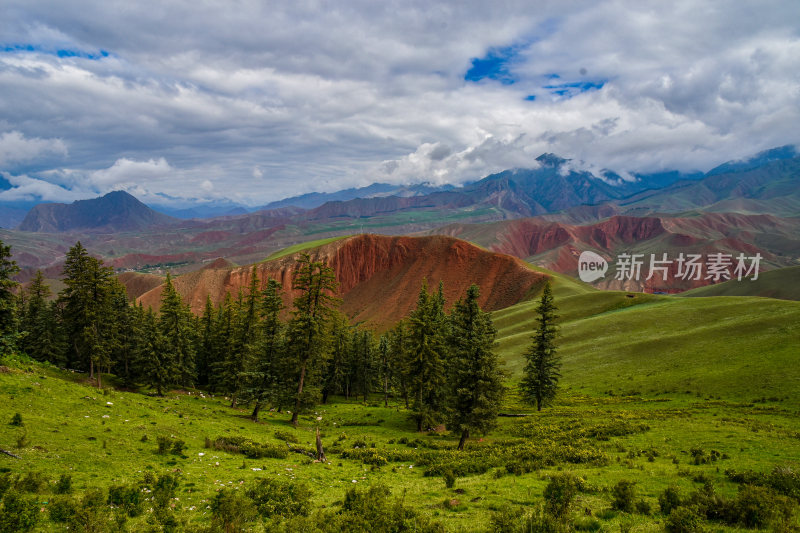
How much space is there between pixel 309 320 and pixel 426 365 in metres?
12.3

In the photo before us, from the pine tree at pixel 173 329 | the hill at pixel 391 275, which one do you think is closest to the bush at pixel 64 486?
the pine tree at pixel 173 329

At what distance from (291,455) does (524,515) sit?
16559 mm

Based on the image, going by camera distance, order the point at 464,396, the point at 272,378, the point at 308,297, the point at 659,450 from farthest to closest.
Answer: the point at 272,378, the point at 308,297, the point at 464,396, the point at 659,450

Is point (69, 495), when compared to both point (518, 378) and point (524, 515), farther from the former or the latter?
point (518, 378)

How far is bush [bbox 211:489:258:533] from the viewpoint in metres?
11.8

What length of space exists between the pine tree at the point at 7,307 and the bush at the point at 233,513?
1816cm

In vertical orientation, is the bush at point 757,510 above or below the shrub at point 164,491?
above

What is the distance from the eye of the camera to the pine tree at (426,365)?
37.1 metres

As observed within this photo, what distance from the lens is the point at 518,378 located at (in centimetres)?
6116

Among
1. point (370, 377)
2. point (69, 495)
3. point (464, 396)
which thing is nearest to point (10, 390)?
point (69, 495)

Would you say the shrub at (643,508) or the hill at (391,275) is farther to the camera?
the hill at (391,275)

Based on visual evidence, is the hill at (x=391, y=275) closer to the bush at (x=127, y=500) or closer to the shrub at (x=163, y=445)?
the shrub at (x=163, y=445)

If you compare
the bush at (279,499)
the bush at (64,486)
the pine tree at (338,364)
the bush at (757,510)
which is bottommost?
the pine tree at (338,364)

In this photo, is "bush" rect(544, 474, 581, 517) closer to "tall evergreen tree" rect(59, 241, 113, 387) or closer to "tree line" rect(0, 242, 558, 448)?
"tree line" rect(0, 242, 558, 448)
